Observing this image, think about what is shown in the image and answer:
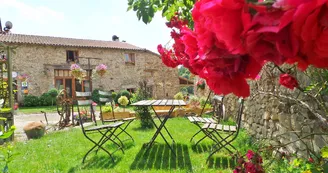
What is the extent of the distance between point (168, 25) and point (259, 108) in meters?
3.65

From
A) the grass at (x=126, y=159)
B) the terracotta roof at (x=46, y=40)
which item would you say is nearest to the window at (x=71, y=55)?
the terracotta roof at (x=46, y=40)

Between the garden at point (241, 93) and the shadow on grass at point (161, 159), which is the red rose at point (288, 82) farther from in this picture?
the shadow on grass at point (161, 159)

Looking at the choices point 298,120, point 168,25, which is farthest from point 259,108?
point 168,25

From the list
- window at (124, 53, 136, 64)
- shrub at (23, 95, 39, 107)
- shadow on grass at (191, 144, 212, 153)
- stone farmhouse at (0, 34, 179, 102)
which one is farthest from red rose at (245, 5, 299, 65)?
window at (124, 53, 136, 64)

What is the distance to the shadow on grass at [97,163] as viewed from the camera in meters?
3.44

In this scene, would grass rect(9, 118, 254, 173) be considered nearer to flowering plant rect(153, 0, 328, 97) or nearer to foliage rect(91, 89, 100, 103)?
flowering plant rect(153, 0, 328, 97)

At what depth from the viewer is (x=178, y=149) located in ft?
14.1

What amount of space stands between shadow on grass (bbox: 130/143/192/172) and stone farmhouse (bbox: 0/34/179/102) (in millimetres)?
13005

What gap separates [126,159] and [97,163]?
1.42ft

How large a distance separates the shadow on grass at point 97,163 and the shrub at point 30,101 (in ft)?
56.1

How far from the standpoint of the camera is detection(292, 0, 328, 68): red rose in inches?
11.5

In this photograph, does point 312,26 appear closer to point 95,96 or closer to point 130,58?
point 95,96

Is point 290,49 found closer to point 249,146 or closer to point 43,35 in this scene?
point 249,146

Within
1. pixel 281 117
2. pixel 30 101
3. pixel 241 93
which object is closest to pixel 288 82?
pixel 241 93
